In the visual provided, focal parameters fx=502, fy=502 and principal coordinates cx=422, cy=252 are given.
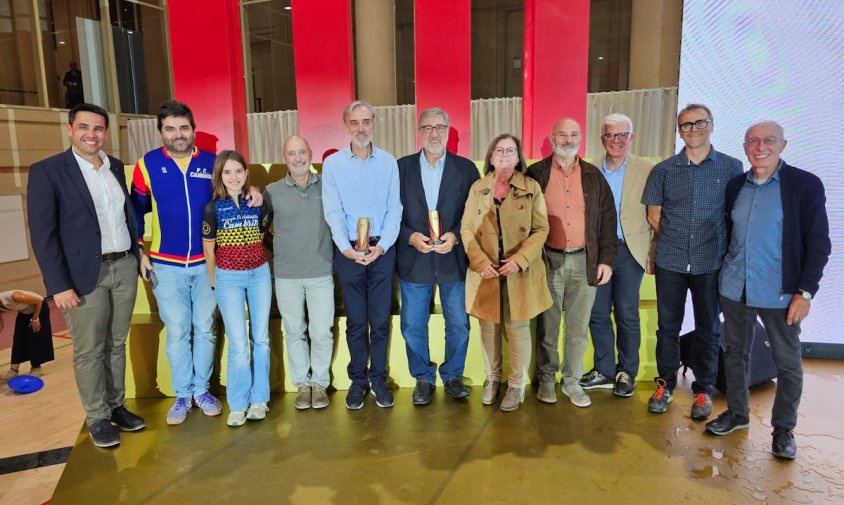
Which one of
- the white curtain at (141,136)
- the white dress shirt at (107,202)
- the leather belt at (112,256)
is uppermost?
the white curtain at (141,136)

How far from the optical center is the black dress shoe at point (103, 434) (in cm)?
286

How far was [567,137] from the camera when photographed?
9.56ft

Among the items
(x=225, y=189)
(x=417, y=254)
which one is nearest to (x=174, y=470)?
(x=225, y=189)

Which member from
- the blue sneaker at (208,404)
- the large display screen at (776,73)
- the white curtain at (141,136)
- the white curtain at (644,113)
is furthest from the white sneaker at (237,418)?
the white curtain at (141,136)

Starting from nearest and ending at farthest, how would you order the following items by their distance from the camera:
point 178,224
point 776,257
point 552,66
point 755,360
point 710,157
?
point 776,257 < point 710,157 < point 178,224 < point 755,360 < point 552,66

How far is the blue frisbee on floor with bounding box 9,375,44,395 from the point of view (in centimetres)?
401

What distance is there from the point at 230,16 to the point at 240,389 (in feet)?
9.08

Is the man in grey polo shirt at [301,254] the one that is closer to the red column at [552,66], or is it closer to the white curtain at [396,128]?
the red column at [552,66]

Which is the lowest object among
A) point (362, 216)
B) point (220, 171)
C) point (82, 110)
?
point (362, 216)

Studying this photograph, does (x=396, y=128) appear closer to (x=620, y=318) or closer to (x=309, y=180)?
(x=309, y=180)

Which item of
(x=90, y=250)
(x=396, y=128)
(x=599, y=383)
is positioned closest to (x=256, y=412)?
(x=90, y=250)

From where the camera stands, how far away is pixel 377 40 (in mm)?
8664

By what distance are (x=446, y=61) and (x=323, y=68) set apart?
0.95 metres

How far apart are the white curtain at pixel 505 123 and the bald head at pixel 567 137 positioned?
182 inches
